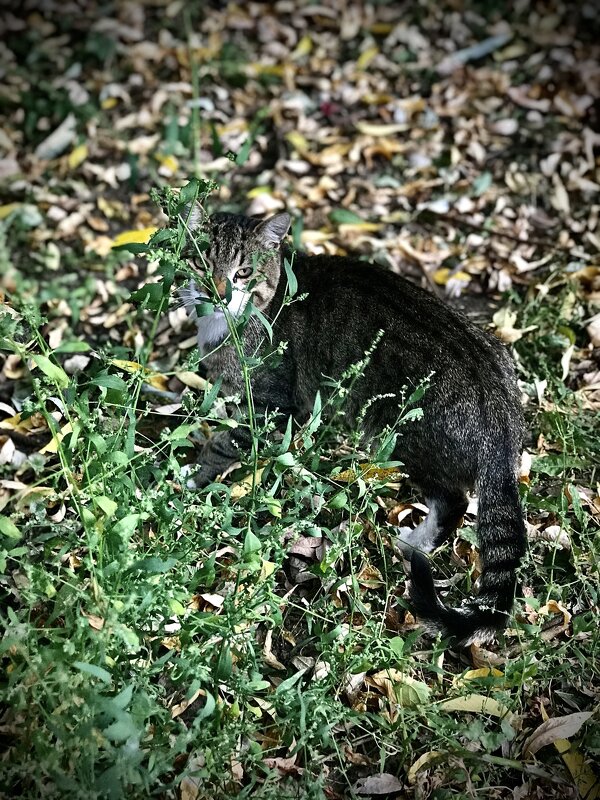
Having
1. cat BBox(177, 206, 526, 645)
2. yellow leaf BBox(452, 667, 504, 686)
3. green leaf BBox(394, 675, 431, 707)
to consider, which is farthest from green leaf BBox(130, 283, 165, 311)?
yellow leaf BBox(452, 667, 504, 686)

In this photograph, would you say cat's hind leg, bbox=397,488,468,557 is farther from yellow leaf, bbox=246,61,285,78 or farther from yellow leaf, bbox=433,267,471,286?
yellow leaf, bbox=246,61,285,78

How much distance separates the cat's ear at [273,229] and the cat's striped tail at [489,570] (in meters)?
1.27

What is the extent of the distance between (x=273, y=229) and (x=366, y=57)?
294 centimetres

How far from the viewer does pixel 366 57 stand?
5906 millimetres

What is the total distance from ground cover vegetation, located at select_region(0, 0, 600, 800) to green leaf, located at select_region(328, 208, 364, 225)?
12 mm

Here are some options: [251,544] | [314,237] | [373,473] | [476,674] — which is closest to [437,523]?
[373,473]

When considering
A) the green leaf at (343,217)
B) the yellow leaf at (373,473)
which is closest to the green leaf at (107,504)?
the yellow leaf at (373,473)

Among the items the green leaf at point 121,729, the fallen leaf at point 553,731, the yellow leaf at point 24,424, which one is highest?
the green leaf at point 121,729

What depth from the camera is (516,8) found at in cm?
611

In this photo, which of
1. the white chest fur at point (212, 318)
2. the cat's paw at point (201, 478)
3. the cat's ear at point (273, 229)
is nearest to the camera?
the white chest fur at point (212, 318)

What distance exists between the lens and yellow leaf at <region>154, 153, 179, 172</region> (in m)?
5.27

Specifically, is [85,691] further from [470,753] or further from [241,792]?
[470,753]

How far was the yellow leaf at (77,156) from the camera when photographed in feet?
17.4

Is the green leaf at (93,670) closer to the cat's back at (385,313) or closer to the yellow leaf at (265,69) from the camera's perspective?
the cat's back at (385,313)
